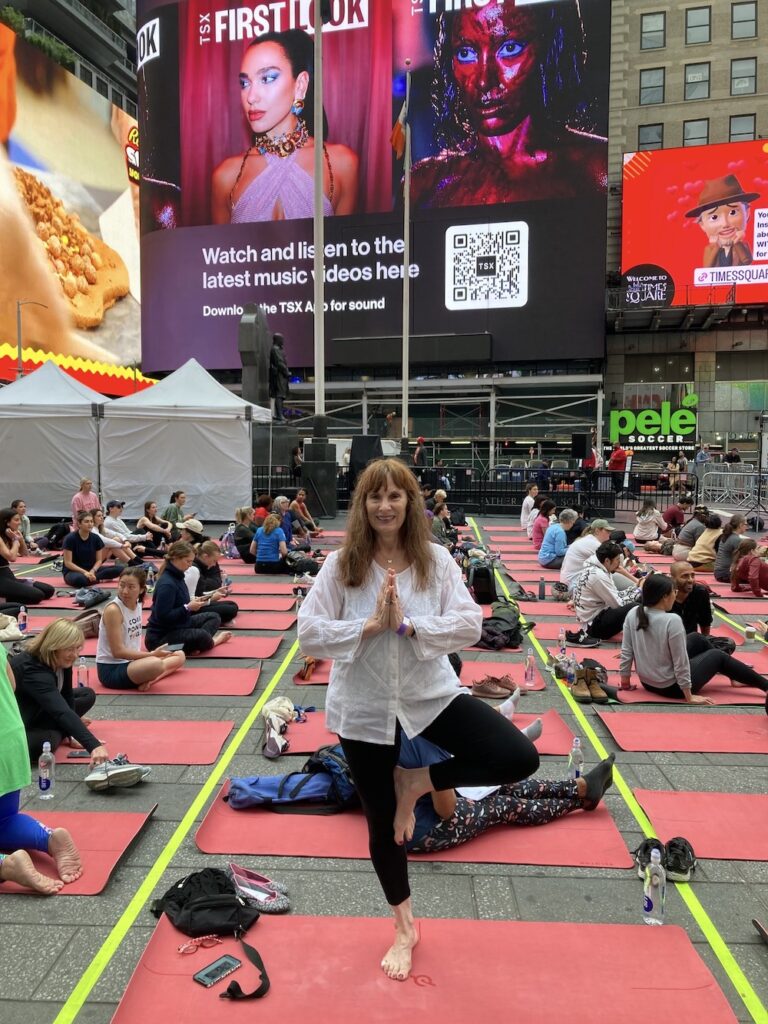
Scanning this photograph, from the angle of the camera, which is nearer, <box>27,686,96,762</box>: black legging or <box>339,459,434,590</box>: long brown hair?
<box>339,459,434,590</box>: long brown hair

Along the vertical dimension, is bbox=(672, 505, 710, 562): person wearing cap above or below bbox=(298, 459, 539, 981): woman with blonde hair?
below

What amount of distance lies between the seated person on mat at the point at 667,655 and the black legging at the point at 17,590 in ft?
26.4

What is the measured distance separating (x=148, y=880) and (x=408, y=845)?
1364 millimetres

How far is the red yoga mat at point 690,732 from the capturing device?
5555 millimetres

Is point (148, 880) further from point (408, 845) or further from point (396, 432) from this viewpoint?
point (396, 432)

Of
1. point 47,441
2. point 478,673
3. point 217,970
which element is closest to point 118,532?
point 47,441

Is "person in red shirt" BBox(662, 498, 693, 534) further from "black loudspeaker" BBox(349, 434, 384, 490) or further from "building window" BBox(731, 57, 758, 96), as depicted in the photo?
"building window" BBox(731, 57, 758, 96)

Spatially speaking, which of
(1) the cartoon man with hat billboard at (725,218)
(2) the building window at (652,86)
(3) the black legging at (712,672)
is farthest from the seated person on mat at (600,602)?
(2) the building window at (652,86)

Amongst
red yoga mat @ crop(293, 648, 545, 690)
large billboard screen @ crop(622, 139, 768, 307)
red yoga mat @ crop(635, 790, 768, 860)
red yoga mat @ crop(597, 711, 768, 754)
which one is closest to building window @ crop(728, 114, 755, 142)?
large billboard screen @ crop(622, 139, 768, 307)

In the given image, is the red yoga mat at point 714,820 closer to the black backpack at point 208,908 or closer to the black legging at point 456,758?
the black legging at point 456,758

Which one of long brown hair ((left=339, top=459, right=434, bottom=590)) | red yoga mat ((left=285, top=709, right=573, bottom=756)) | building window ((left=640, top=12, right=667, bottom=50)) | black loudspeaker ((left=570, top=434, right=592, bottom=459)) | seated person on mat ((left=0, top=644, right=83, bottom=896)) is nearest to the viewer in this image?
long brown hair ((left=339, top=459, right=434, bottom=590))

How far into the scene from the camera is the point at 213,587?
10.4 meters

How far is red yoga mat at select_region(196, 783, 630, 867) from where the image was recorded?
13.2 feet

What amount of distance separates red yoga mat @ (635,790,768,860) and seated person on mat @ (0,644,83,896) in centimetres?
322
